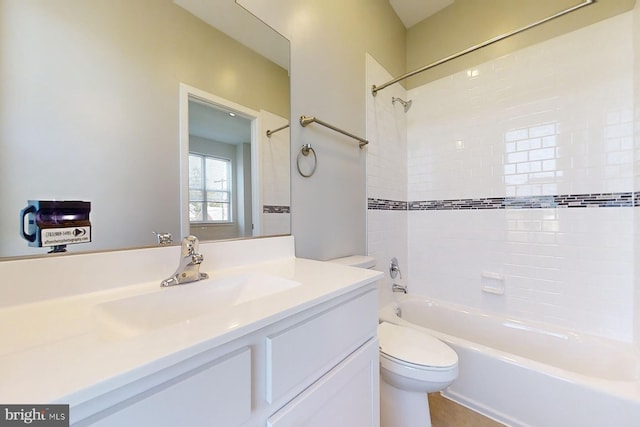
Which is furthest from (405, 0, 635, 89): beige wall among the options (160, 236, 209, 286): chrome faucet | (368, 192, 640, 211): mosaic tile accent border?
(160, 236, 209, 286): chrome faucet

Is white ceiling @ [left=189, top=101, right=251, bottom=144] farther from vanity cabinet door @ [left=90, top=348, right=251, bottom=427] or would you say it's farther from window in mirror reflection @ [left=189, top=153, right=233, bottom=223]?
vanity cabinet door @ [left=90, top=348, right=251, bottom=427]

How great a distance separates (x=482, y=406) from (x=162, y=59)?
2263 mm

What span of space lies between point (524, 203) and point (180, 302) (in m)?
2.15

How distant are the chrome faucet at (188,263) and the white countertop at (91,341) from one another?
0.21 ft

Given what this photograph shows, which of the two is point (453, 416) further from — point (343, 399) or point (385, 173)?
point (385, 173)

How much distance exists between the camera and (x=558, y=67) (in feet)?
5.55

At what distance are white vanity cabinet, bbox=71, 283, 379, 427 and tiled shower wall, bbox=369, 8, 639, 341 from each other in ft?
3.75

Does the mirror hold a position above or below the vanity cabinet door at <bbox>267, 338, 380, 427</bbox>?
above

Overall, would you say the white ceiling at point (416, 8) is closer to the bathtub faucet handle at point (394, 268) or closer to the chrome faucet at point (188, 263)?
the bathtub faucet handle at point (394, 268)

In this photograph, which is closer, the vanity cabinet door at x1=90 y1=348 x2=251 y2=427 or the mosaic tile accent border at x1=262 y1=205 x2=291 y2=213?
the vanity cabinet door at x1=90 y1=348 x2=251 y2=427

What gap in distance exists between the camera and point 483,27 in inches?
77.2

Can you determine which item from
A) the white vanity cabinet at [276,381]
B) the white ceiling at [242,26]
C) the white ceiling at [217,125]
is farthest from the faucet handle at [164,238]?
the white ceiling at [242,26]

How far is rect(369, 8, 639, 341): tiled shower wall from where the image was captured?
1.53 m
